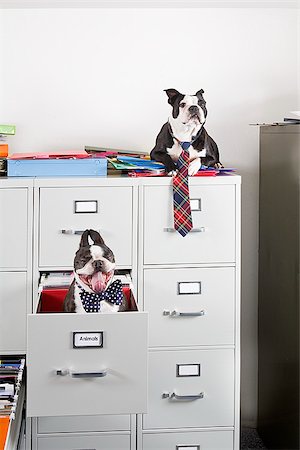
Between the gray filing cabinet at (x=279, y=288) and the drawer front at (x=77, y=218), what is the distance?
26.4 inches

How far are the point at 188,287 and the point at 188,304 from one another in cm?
6

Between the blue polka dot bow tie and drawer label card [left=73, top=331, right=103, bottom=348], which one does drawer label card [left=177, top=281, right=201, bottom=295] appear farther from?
drawer label card [left=73, top=331, right=103, bottom=348]

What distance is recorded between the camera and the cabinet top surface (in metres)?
2.75

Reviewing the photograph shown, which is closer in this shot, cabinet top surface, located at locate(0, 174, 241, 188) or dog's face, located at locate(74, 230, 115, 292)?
dog's face, located at locate(74, 230, 115, 292)

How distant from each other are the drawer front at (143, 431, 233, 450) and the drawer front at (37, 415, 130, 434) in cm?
14

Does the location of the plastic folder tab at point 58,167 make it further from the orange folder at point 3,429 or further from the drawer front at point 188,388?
the orange folder at point 3,429

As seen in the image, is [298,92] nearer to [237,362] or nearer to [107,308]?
[237,362]

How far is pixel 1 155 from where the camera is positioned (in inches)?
117

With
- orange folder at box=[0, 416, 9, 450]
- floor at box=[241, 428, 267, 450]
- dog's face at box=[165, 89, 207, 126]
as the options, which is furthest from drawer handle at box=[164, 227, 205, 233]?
floor at box=[241, 428, 267, 450]

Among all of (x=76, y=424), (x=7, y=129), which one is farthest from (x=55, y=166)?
(x=76, y=424)

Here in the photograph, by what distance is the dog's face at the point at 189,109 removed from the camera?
2.74 meters

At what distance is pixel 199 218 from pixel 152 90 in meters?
0.75

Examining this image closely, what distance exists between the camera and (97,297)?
2.41 metres

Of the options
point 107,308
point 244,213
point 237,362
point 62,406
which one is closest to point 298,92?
point 244,213
